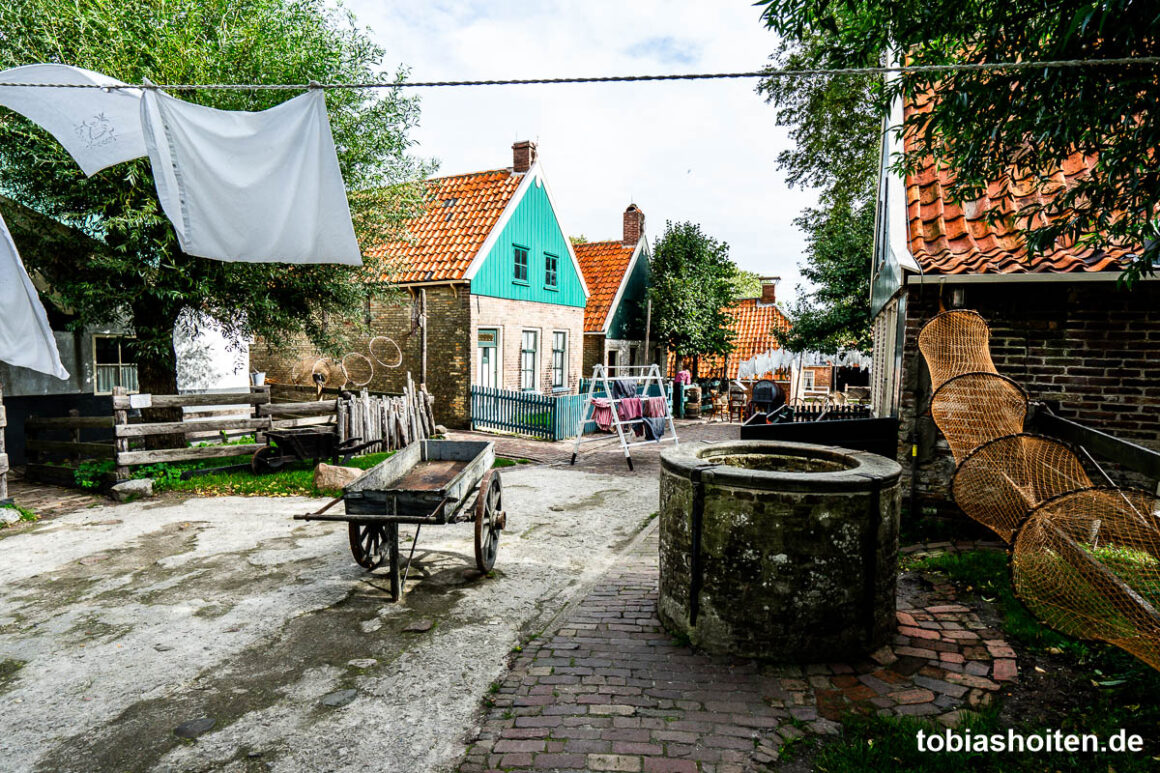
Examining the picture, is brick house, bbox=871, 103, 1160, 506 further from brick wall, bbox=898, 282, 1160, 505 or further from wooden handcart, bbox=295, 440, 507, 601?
wooden handcart, bbox=295, 440, 507, 601

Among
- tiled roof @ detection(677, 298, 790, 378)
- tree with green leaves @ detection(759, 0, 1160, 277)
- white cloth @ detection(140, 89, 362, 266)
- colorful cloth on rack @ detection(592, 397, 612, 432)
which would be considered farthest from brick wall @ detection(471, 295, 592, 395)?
tree with green leaves @ detection(759, 0, 1160, 277)

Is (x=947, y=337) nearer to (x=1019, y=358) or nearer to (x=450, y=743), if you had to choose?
(x=1019, y=358)

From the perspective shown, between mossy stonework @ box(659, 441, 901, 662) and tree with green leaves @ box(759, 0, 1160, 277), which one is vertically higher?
tree with green leaves @ box(759, 0, 1160, 277)

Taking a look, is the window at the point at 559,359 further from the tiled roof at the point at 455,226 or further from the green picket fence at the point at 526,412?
the tiled roof at the point at 455,226

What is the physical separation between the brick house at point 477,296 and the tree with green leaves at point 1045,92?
12565 mm

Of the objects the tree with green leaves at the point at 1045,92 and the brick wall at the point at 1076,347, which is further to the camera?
the brick wall at the point at 1076,347

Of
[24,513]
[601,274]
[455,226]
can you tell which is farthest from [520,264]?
[24,513]

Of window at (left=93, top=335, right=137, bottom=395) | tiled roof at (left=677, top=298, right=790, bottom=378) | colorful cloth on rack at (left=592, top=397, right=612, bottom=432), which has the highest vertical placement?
tiled roof at (left=677, top=298, right=790, bottom=378)

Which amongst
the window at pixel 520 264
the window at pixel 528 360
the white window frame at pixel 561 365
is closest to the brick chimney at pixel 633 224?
the white window frame at pixel 561 365

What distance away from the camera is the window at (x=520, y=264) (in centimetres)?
1886

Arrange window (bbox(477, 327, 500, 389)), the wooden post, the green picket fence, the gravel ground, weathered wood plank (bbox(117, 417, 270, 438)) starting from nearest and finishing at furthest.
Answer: the gravel ground
the wooden post
weathered wood plank (bbox(117, 417, 270, 438))
the green picket fence
window (bbox(477, 327, 500, 389))

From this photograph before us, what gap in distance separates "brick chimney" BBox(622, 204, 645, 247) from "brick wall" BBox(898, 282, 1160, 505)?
1952cm

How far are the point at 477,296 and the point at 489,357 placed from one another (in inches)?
74.7

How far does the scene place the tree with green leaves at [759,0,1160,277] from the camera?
12.2 ft
